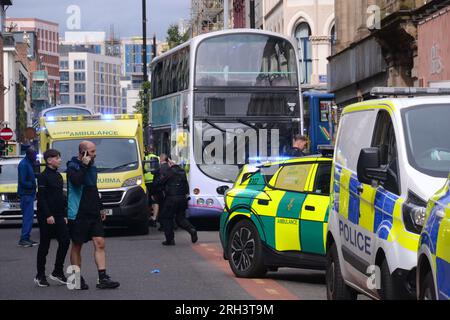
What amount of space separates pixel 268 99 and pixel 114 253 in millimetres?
8220

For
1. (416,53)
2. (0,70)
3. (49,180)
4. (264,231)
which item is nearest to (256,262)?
(264,231)

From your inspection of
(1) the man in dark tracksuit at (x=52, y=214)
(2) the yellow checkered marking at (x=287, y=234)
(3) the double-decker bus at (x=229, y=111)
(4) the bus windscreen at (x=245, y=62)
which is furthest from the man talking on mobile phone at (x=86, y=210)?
(4) the bus windscreen at (x=245, y=62)

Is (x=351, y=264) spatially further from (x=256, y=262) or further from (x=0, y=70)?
(x=0, y=70)

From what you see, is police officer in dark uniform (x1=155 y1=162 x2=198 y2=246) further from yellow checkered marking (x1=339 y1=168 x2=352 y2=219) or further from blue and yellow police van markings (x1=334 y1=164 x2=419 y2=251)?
yellow checkered marking (x1=339 y1=168 x2=352 y2=219)

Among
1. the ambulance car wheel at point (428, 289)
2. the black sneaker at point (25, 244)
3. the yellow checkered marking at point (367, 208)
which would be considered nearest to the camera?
the ambulance car wheel at point (428, 289)

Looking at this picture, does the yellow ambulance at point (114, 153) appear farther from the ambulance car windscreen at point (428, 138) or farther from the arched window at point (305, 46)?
the arched window at point (305, 46)

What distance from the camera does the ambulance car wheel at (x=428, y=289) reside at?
862cm

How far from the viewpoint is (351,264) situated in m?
11.7

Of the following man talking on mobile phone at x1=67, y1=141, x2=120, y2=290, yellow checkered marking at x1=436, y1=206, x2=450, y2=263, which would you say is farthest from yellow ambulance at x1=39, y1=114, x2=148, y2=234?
yellow checkered marking at x1=436, y1=206, x2=450, y2=263

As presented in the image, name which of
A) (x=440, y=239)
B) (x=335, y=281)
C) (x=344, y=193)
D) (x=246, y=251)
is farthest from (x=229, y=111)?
(x=440, y=239)

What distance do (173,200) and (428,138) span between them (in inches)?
526

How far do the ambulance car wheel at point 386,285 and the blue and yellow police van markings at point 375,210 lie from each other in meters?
0.24

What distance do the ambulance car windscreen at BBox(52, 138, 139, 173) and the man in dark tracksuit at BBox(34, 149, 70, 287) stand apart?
11177mm

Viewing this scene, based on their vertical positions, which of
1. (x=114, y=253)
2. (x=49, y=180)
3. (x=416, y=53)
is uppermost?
(x=416, y=53)
